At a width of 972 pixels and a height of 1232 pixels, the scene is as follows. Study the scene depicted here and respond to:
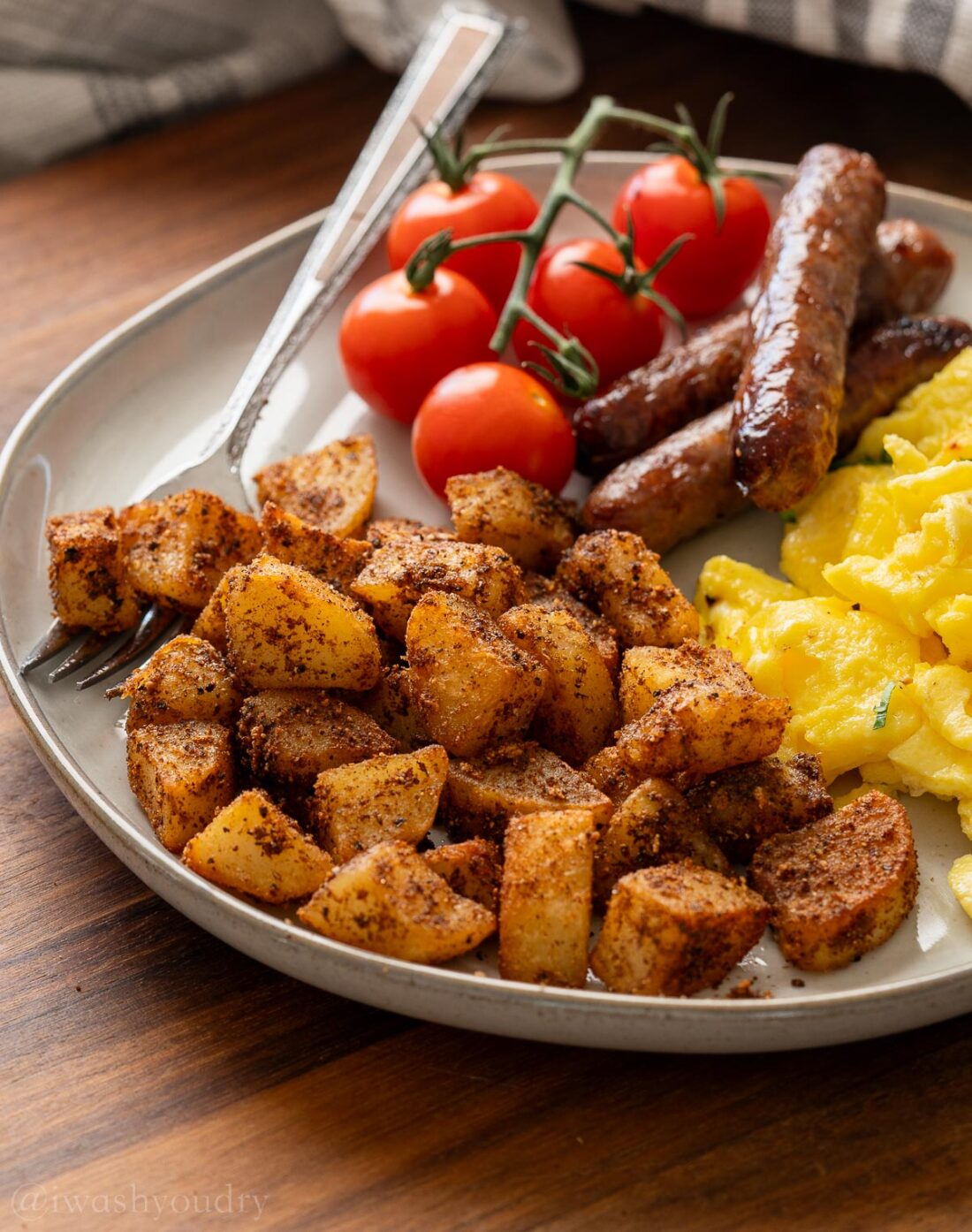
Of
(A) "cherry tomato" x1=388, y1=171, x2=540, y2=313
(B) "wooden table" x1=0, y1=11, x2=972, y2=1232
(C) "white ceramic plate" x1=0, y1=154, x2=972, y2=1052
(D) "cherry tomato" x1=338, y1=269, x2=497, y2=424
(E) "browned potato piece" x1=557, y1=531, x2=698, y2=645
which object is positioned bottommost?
(B) "wooden table" x1=0, y1=11, x2=972, y2=1232

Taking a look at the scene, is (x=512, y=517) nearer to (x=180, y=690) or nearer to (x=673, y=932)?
(x=180, y=690)

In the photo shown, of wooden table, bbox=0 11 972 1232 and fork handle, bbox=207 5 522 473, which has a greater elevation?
fork handle, bbox=207 5 522 473

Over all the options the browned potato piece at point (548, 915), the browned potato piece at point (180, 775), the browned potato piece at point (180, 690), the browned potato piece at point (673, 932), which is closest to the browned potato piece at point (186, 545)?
the browned potato piece at point (180, 690)

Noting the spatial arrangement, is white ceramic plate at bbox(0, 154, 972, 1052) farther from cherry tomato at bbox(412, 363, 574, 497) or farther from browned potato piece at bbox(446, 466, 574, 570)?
browned potato piece at bbox(446, 466, 574, 570)

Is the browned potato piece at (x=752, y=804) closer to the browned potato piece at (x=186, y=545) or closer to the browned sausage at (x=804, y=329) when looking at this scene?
the browned sausage at (x=804, y=329)

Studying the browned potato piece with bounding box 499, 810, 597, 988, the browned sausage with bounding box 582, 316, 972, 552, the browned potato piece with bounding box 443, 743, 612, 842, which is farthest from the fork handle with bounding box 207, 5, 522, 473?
the browned potato piece with bounding box 499, 810, 597, 988

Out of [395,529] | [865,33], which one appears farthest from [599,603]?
[865,33]
